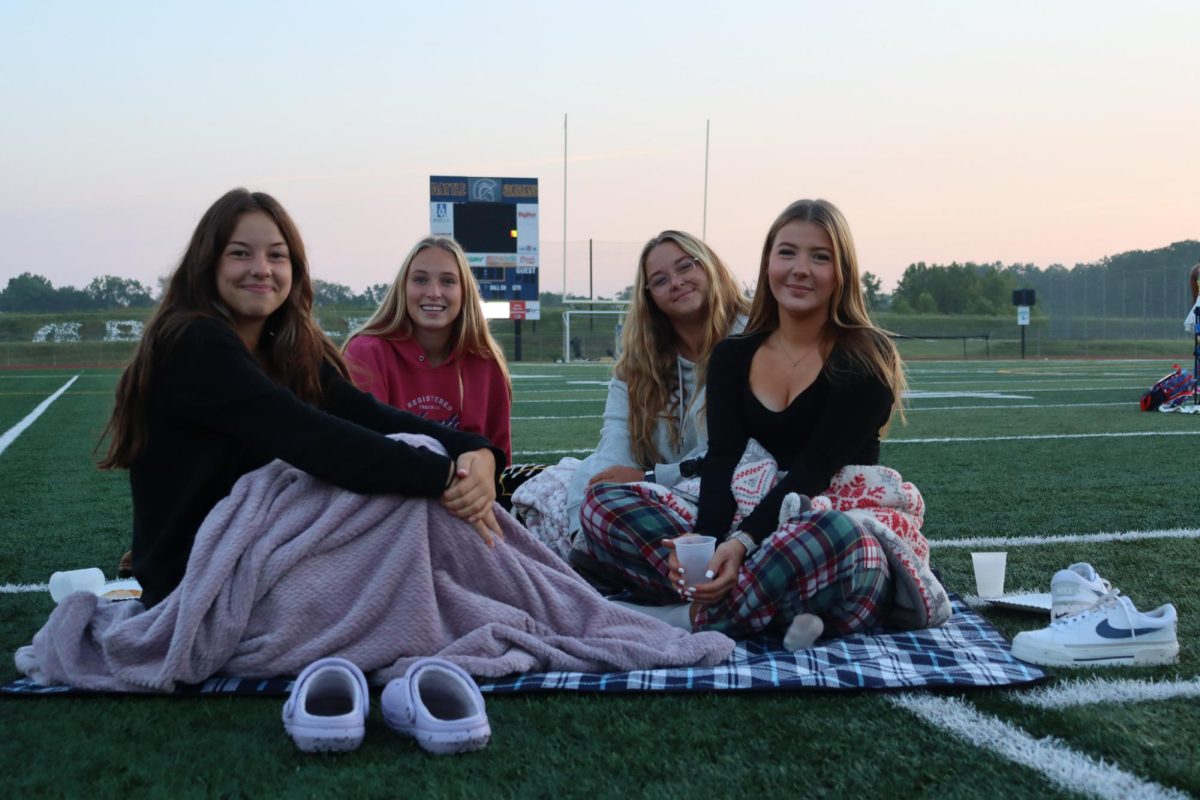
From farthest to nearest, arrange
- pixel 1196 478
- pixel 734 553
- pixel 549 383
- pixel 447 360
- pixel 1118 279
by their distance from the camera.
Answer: pixel 1118 279
pixel 549 383
pixel 1196 478
pixel 447 360
pixel 734 553

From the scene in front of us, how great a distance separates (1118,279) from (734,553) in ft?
135

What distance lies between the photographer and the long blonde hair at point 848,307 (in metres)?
3.02

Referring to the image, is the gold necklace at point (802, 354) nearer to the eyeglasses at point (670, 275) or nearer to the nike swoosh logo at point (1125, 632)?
the eyeglasses at point (670, 275)

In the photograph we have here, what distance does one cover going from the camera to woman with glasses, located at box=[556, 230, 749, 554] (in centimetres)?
362

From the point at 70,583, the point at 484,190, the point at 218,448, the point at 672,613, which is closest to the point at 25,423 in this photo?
the point at 70,583

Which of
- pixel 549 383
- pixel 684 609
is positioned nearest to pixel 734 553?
pixel 684 609

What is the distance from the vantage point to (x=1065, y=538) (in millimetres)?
4188

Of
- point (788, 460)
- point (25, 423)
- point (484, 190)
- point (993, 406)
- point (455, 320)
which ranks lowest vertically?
point (25, 423)

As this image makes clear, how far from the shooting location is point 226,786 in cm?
186

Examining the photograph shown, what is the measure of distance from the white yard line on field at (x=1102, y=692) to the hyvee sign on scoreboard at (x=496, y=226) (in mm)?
31166

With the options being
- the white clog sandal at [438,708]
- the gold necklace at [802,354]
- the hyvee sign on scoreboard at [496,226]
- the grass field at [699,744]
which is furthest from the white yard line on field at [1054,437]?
the hyvee sign on scoreboard at [496,226]

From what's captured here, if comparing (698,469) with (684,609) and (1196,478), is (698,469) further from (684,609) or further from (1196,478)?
(1196,478)

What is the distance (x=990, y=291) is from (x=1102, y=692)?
67.3m

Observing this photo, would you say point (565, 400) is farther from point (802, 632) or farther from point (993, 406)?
point (802, 632)
